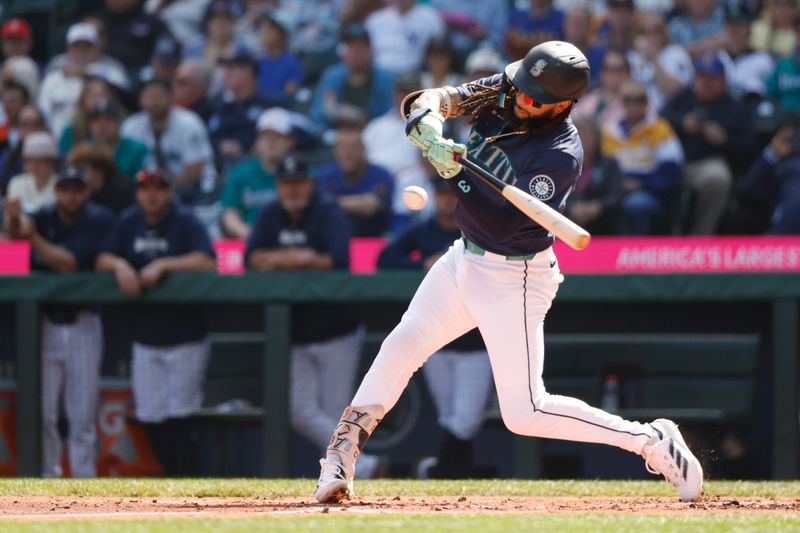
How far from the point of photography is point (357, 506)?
439 cm

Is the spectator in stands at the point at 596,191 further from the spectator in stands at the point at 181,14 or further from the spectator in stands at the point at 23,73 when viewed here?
the spectator in stands at the point at 23,73

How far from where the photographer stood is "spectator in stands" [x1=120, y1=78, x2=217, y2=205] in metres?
9.51

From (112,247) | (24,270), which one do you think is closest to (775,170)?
(112,247)

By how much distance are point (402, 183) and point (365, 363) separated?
224 centimetres

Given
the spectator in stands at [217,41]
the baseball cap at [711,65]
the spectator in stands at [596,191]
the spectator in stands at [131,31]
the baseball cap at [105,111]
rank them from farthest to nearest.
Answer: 1. the spectator in stands at [131,31]
2. the spectator in stands at [217,41]
3. the baseball cap at [105,111]
4. the baseball cap at [711,65]
5. the spectator in stands at [596,191]

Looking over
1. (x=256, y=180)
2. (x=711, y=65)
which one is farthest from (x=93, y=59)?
(x=711, y=65)

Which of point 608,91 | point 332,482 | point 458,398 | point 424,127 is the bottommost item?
point 332,482

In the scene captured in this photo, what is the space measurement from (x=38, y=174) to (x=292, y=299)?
8.92 feet

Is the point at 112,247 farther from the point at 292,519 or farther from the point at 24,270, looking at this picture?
the point at 292,519

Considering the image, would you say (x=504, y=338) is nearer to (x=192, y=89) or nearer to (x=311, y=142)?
(x=311, y=142)

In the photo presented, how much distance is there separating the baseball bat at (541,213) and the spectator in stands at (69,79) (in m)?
6.52

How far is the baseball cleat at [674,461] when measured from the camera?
436cm

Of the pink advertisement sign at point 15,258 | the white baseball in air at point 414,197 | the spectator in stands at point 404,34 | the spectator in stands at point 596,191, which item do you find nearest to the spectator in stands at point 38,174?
the pink advertisement sign at point 15,258

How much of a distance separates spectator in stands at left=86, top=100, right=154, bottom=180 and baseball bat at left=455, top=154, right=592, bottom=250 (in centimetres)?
559
